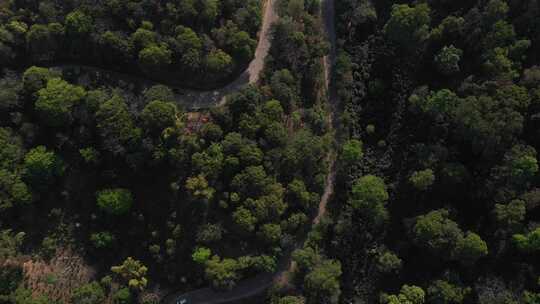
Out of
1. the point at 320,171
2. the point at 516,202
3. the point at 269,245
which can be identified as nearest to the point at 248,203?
the point at 269,245

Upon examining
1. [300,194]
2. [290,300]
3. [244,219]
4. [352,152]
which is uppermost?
[352,152]

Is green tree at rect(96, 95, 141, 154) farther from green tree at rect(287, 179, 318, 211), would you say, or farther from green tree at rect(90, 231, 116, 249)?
green tree at rect(287, 179, 318, 211)

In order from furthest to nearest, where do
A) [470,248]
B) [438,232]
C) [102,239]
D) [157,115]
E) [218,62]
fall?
1. [218,62]
2. [102,239]
3. [157,115]
4. [438,232]
5. [470,248]

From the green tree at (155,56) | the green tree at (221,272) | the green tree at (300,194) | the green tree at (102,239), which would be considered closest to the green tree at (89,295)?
the green tree at (102,239)

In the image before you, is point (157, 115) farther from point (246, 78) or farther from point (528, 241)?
point (528, 241)

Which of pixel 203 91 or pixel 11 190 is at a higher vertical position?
pixel 203 91

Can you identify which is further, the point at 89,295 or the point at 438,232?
the point at 89,295

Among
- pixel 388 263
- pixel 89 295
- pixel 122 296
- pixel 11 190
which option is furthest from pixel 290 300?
pixel 11 190

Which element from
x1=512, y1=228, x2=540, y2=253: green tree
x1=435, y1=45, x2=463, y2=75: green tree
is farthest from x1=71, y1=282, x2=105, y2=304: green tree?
x1=435, y1=45, x2=463, y2=75: green tree
